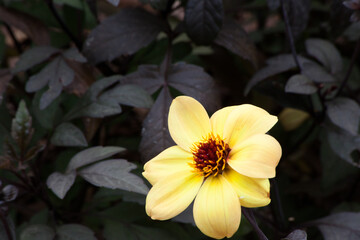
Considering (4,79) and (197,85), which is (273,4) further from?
(4,79)

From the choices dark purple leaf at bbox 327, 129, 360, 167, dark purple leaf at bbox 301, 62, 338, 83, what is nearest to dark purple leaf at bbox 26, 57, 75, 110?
dark purple leaf at bbox 301, 62, 338, 83

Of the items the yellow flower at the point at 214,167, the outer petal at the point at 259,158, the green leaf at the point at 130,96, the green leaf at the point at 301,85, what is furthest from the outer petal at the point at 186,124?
the green leaf at the point at 301,85

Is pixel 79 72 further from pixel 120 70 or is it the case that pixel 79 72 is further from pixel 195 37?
pixel 195 37

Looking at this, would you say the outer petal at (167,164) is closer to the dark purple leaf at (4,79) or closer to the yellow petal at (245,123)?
the yellow petal at (245,123)

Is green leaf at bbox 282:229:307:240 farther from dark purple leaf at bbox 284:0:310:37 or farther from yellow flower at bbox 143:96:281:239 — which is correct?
dark purple leaf at bbox 284:0:310:37

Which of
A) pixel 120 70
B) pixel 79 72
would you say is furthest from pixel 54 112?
pixel 120 70
